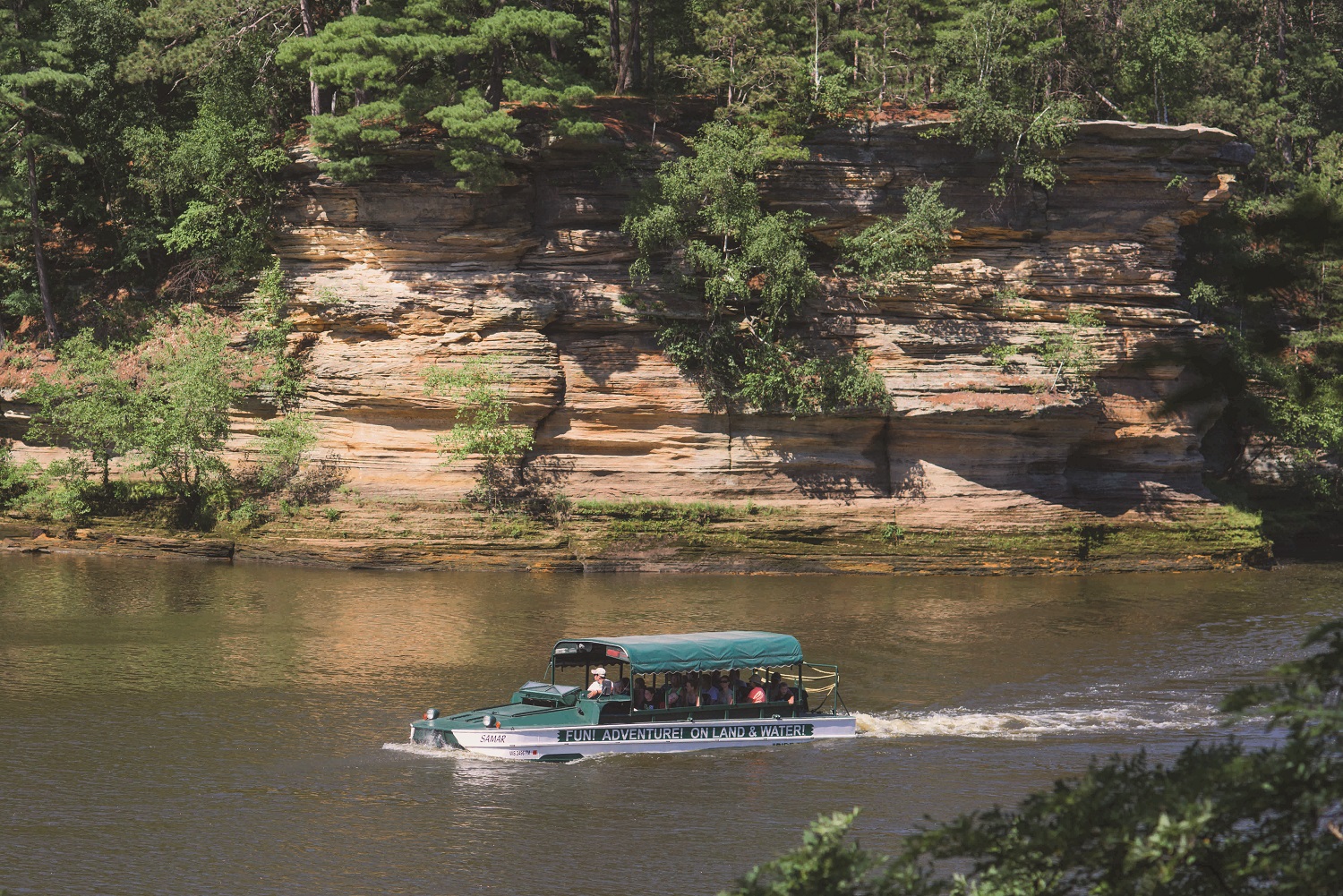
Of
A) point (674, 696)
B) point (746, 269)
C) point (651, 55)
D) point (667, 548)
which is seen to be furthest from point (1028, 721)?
point (651, 55)

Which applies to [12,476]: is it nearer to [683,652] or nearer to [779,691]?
[683,652]

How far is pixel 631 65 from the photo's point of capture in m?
43.8

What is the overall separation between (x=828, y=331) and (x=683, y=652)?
21.0m

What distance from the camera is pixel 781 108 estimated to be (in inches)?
1598

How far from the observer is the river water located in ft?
55.3

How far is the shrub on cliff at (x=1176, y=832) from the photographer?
7789 mm

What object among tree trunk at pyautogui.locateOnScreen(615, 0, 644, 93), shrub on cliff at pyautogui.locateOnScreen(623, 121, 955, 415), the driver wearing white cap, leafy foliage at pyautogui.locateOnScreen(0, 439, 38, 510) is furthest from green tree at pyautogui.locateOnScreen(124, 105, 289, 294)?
the driver wearing white cap

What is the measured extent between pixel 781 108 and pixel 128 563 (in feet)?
85.5

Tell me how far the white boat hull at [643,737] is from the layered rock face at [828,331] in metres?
17.5

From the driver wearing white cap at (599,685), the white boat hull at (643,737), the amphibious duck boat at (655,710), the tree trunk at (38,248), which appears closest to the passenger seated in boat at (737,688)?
the amphibious duck boat at (655,710)

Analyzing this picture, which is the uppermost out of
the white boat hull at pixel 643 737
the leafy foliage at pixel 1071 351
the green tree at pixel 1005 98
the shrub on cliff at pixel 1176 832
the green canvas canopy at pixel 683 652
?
the green tree at pixel 1005 98

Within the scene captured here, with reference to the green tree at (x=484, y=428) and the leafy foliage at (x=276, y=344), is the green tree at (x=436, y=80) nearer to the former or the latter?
the leafy foliage at (x=276, y=344)

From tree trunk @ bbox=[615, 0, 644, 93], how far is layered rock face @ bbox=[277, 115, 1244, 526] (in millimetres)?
3253

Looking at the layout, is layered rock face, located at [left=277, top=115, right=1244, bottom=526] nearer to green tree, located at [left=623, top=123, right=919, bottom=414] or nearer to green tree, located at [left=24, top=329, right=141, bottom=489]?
green tree, located at [left=623, top=123, right=919, bottom=414]
